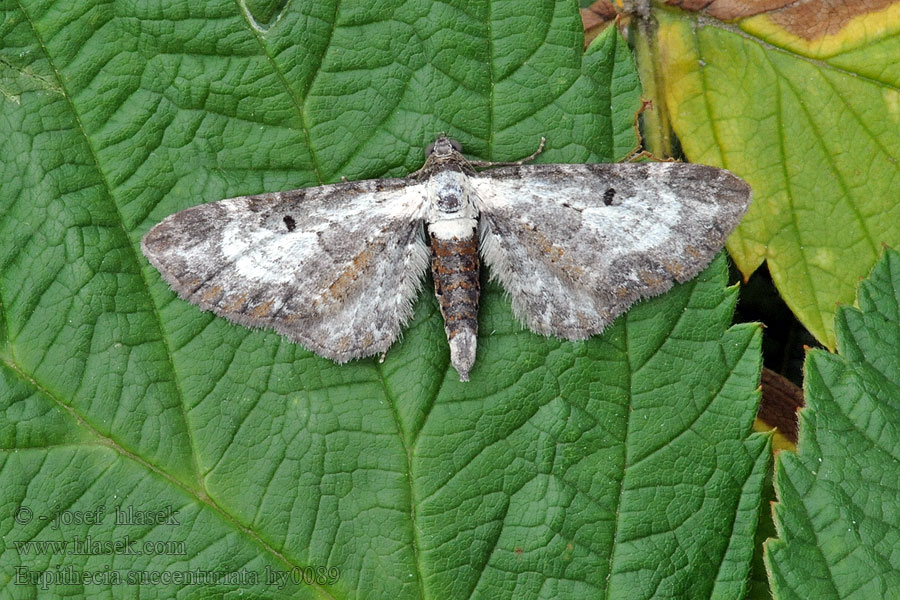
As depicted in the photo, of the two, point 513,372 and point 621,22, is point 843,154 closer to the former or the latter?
point 621,22

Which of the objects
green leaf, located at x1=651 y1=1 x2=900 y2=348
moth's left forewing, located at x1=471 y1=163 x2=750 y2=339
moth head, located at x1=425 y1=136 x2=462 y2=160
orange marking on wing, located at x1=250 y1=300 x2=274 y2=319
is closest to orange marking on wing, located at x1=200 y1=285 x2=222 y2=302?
orange marking on wing, located at x1=250 y1=300 x2=274 y2=319

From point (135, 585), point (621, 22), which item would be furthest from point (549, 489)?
point (621, 22)

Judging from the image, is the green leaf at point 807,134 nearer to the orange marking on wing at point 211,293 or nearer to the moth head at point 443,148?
the moth head at point 443,148

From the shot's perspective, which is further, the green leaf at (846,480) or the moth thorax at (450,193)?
the moth thorax at (450,193)

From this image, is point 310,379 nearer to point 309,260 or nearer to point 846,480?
point 309,260

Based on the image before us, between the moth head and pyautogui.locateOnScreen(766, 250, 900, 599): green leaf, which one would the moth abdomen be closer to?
the moth head

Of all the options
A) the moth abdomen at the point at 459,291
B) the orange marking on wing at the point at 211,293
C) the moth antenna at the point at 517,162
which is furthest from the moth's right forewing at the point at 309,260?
the moth antenna at the point at 517,162
